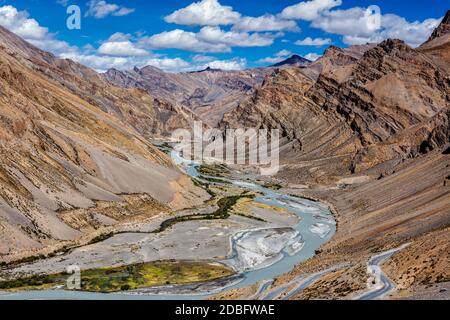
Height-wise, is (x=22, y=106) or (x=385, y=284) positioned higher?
(x=22, y=106)

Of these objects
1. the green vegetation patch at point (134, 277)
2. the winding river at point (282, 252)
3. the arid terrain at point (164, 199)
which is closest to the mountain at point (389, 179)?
the arid terrain at point (164, 199)

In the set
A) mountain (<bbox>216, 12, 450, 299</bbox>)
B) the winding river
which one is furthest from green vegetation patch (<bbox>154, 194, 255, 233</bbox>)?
mountain (<bbox>216, 12, 450, 299</bbox>)

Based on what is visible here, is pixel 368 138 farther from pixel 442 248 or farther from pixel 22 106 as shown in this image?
pixel 442 248

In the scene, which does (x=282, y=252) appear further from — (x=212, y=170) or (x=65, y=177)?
(x=212, y=170)

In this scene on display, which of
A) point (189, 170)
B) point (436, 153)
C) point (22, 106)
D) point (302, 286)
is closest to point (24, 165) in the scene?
point (22, 106)

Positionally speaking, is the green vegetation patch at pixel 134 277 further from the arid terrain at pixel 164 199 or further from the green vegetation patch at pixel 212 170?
the green vegetation patch at pixel 212 170

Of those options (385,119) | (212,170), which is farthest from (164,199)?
(385,119)
